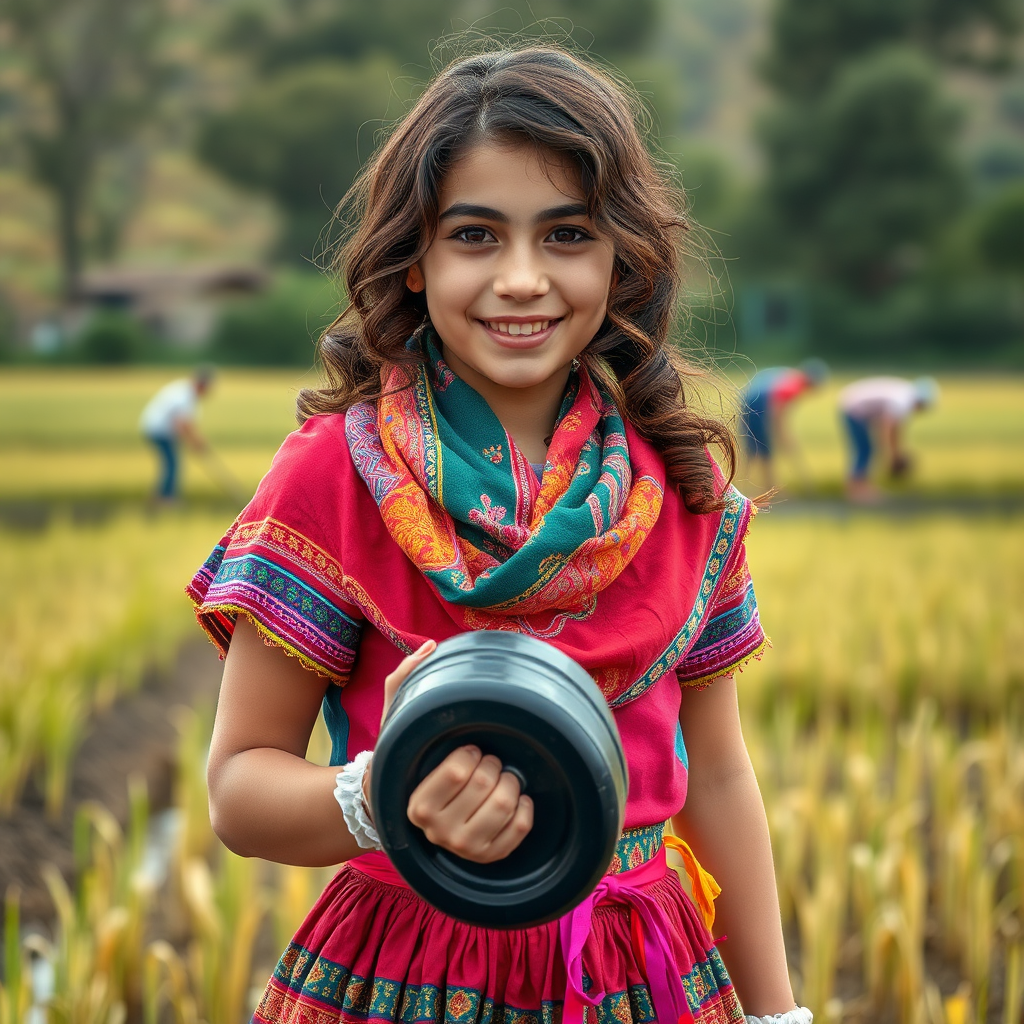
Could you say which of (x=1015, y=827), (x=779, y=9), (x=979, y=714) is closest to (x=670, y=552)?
(x=1015, y=827)

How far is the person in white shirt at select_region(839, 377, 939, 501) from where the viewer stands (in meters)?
9.13

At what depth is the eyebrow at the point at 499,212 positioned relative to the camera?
117 centimetres

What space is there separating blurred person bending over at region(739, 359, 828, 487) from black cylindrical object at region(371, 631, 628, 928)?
8277 millimetres

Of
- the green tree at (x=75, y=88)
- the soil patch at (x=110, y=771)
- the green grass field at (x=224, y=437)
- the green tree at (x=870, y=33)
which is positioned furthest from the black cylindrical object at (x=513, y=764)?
the green tree at (x=870, y=33)

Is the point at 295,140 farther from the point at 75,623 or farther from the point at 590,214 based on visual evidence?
the point at 590,214

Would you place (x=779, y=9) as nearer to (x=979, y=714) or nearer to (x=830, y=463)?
(x=830, y=463)

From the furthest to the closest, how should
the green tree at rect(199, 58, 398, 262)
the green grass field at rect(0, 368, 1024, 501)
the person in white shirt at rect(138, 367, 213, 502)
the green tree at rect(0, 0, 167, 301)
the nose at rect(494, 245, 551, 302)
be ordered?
the green tree at rect(199, 58, 398, 262), the green tree at rect(0, 0, 167, 301), the person in white shirt at rect(138, 367, 213, 502), the green grass field at rect(0, 368, 1024, 501), the nose at rect(494, 245, 551, 302)

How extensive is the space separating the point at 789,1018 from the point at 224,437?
8.55 metres

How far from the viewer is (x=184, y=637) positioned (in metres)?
6.57

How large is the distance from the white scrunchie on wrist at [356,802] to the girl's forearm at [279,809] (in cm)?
Result: 3

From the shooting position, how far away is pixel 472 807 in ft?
2.97

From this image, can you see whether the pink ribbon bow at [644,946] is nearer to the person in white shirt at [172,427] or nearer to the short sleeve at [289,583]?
the short sleeve at [289,583]

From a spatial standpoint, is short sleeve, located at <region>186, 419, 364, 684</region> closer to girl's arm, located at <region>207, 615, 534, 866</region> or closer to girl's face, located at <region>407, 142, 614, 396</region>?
girl's arm, located at <region>207, 615, 534, 866</region>

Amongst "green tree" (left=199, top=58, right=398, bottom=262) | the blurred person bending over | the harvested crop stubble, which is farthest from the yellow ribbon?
"green tree" (left=199, top=58, right=398, bottom=262)
